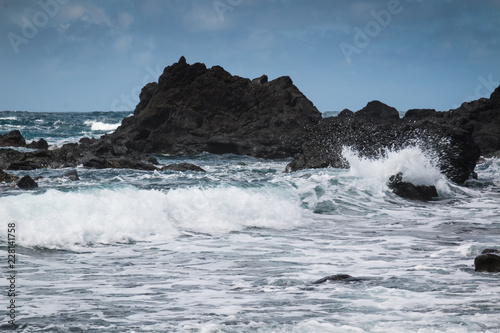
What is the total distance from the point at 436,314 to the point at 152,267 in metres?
3.87

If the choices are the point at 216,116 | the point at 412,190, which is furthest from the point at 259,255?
the point at 216,116

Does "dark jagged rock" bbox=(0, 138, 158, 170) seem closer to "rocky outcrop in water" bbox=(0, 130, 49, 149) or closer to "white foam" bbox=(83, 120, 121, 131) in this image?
"rocky outcrop in water" bbox=(0, 130, 49, 149)

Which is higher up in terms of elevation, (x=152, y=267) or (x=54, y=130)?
(x=54, y=130)

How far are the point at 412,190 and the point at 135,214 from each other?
7418 millimetres

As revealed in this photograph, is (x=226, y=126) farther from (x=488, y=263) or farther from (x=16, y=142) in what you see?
(x=488, y=263)

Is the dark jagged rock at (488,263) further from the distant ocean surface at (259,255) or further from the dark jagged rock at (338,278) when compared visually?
the dark jagged rock at (338,278)

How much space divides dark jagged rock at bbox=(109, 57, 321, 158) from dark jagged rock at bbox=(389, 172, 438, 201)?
1780 cm

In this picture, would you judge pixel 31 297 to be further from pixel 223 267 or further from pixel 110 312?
pixel 223 267

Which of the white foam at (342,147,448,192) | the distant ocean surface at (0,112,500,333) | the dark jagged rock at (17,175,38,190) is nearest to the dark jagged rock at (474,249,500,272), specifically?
the distant ocean surface at (0,112,500,333)

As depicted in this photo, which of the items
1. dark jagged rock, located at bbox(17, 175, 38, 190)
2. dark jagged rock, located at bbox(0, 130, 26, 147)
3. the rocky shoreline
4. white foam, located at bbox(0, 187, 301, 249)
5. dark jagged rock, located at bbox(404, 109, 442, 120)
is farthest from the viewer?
dark jagged rock, located at bbox(404, 109, 442, 120)

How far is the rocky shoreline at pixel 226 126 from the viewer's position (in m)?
21.5

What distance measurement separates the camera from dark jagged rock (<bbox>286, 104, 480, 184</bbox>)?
17469mm

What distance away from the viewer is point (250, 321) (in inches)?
201

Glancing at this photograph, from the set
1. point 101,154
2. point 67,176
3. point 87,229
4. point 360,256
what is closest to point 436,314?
point 360,256
